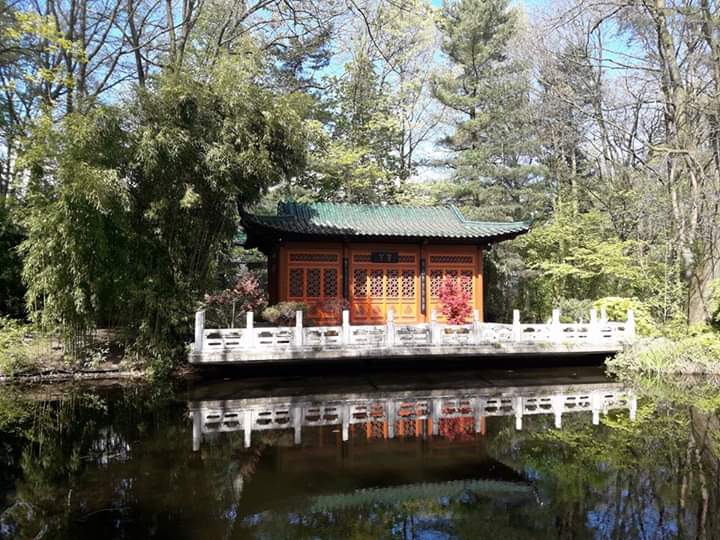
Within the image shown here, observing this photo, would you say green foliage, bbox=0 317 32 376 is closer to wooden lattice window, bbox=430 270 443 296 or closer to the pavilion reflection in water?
the pavilion reflection in water

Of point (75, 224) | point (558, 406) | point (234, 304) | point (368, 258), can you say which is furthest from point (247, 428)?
point (368, 258)

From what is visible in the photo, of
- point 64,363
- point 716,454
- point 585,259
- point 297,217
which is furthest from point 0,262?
point 585,259

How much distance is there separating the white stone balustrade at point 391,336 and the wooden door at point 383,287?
154 cm

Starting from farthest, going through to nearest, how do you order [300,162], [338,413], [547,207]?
[547,207] → [300,162] → [338,413]

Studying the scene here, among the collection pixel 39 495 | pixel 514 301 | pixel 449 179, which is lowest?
pixel 39 495

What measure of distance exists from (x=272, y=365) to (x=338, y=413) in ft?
8.43

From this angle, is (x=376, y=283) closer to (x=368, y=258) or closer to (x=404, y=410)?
(x=368, y=258)

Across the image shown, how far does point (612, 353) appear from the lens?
31.4 ft

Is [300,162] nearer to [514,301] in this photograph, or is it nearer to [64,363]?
[64,363]

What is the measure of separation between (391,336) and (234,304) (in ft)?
11.0

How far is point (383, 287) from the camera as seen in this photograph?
1116cm

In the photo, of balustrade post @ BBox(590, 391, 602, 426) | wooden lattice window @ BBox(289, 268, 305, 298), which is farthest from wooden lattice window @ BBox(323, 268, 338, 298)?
balustrade post @ BBox(590, 391, 602, 426)

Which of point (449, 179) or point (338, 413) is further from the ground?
point (449, 179)

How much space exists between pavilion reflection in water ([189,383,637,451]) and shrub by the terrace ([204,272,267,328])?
2832 mm
